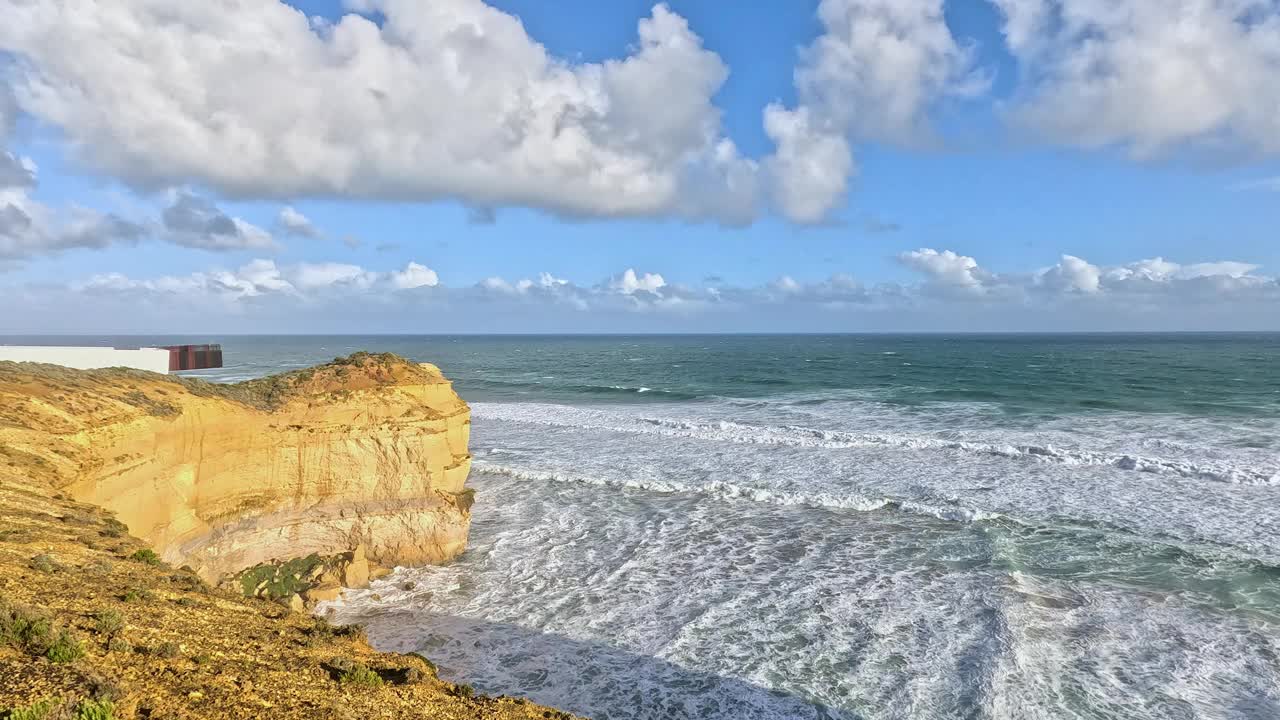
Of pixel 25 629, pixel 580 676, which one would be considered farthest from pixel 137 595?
pixel 580 676

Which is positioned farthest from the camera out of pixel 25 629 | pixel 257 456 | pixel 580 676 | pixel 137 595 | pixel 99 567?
pixel 257 456

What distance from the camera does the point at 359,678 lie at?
5.54 meters

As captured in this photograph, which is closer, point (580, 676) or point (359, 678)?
point (359, 678)

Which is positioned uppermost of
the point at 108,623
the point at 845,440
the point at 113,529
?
the point at 108,623

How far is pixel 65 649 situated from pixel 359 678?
2090 mm

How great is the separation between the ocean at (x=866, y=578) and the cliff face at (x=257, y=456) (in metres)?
1.56

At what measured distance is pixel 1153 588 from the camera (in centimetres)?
1304

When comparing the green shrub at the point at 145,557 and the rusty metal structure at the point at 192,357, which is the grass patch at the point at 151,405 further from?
the rusty metal structure at the point at 192,357

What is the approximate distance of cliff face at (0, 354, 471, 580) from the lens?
10266 mm

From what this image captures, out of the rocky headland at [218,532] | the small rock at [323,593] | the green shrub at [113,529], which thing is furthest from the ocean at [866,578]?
the green shrub at [113,529]

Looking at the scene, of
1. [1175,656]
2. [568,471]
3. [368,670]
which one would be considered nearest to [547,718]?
[368,670]

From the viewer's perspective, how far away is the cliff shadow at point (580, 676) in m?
9.26

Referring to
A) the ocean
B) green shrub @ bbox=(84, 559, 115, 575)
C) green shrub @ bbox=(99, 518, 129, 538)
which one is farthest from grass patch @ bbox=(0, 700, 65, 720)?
the ocean

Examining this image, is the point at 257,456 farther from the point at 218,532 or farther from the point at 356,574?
the point at 356,574
